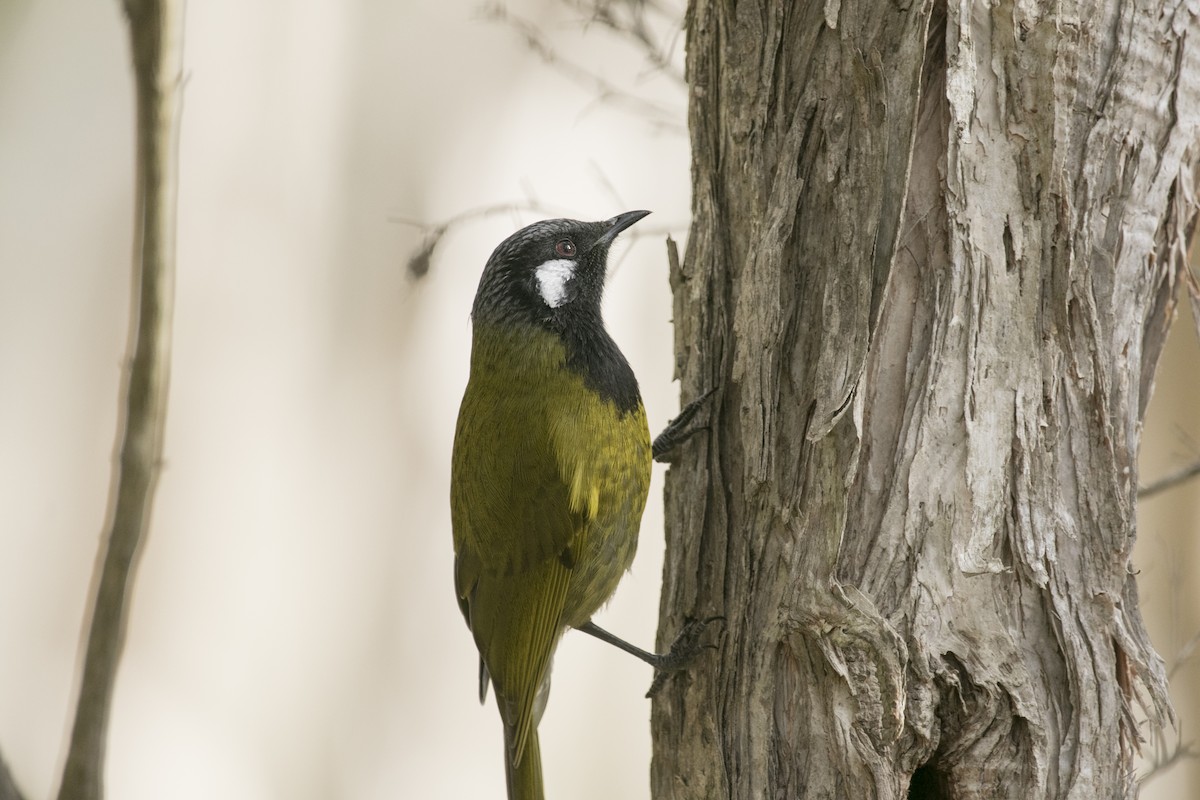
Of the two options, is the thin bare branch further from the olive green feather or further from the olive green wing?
the olive green wing

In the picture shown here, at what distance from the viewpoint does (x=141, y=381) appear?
9.61ft

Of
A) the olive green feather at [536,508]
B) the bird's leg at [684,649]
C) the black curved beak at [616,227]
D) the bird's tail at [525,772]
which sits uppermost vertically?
the black curved beak at [616,227]

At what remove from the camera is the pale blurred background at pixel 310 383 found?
3314 millimetres

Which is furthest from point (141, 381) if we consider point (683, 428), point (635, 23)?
point (635, 23)

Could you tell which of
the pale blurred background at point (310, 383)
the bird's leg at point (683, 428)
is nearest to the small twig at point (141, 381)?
the pale blurred background at point (310, 383)

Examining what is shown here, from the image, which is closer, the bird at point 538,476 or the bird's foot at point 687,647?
the bird's foot at point 687,647

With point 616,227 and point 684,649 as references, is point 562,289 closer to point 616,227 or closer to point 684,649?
point 616,227

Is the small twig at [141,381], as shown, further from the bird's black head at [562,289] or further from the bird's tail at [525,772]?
the bird's tail at [525,772]

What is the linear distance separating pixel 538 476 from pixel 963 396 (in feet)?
3.91

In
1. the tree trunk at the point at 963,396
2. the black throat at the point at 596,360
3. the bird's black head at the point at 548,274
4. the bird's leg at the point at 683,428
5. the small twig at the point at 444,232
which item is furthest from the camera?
the small twig at the point at 444,232

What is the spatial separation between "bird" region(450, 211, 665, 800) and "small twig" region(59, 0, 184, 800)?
36.2 inches

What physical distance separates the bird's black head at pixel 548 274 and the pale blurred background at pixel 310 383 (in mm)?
210

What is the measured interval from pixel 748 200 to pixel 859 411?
0.62m

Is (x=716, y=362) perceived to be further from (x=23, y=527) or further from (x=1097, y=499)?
(x=23, y=527)
